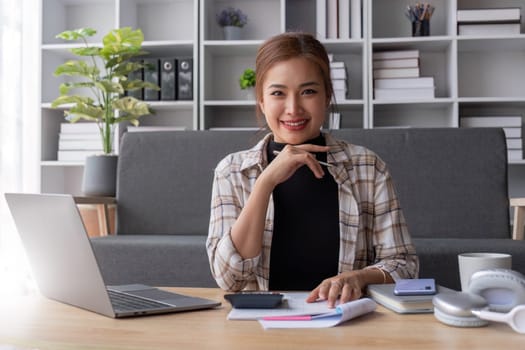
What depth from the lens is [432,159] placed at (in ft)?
7.78

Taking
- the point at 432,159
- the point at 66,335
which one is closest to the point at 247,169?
the point at 66,335

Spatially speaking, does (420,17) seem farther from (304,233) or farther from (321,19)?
(304,233)

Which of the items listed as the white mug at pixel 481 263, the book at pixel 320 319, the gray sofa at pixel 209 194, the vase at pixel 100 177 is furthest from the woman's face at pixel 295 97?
the vase at pixel 100 177

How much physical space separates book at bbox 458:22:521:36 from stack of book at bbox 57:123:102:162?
2.21 metres

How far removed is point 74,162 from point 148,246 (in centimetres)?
172

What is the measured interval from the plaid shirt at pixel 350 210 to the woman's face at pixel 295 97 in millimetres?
101

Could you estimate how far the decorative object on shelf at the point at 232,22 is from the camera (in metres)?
3.67

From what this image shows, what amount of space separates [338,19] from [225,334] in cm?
308

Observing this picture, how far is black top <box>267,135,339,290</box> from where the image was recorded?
129cm

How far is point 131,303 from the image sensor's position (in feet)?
2.81

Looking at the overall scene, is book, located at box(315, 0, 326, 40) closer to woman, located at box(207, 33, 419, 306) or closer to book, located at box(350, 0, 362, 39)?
book, located at box(350, 0, 362, 39)

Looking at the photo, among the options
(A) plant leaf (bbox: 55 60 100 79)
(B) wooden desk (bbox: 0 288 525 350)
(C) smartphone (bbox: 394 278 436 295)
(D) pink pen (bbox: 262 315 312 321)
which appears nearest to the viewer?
(B) wooden desk (bbox: 0 288 525 350)

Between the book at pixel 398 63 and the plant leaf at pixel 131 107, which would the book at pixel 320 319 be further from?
the book at pixel 398 63

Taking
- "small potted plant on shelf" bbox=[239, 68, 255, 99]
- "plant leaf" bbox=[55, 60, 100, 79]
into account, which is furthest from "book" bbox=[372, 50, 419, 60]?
"plant leaf" bbox=[55, 60, 100, 79]
